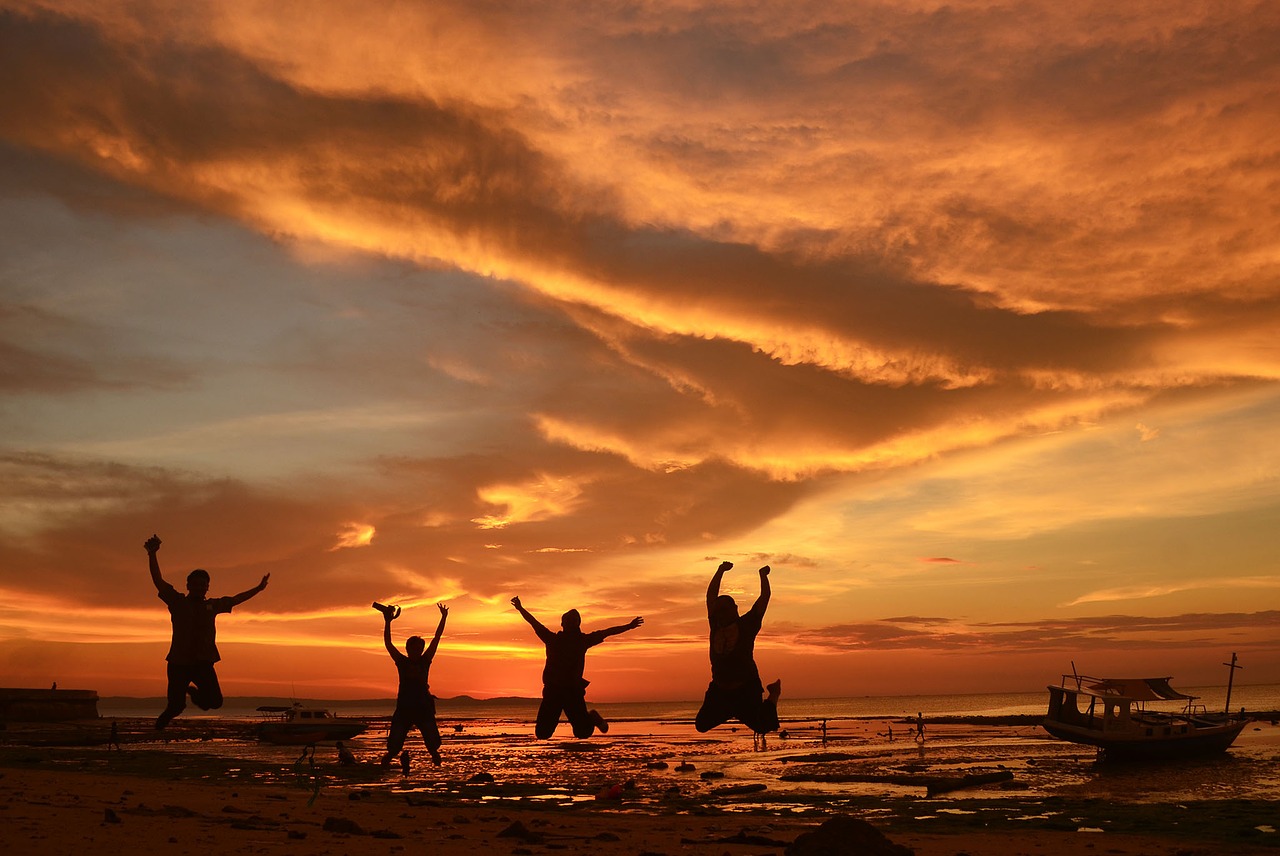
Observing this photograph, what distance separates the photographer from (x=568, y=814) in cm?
2944

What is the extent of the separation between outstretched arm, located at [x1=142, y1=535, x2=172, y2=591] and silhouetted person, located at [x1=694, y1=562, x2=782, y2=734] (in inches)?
305

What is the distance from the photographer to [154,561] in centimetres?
1338

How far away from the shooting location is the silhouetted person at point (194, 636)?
44.8 feet

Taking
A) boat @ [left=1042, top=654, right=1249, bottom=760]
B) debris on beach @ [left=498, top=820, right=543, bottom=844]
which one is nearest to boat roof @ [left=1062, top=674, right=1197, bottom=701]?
boat @ [left=1042, top=654, right=1249, bottom=760]

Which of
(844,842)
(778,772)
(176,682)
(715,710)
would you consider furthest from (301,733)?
(715,710)

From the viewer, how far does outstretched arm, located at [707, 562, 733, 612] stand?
1255cm


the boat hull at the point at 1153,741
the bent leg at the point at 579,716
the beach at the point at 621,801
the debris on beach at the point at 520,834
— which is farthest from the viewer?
the boat hull at the point at 1153,741

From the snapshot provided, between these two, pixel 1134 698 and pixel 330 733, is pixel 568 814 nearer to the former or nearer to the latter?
pixel 1134 698

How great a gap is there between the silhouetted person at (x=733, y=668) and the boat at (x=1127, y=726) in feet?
165

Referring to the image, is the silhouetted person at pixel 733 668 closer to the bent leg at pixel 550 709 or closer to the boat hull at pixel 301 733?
the bent leg at pixel 550 709

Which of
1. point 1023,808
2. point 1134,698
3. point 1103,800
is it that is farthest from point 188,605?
point 1134,698

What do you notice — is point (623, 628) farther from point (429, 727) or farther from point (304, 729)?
point (304, 729)

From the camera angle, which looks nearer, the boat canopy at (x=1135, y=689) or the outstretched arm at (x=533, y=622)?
the outstretched arm at (x=533, y=622)

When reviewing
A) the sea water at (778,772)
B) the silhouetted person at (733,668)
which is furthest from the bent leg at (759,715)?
the sea water at (778,772)
